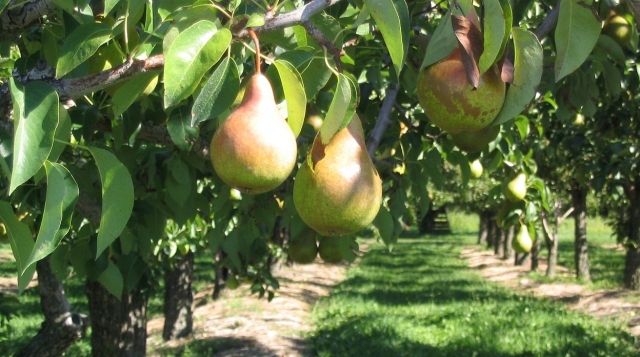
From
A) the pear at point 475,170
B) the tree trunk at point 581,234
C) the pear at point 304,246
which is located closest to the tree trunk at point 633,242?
the tree trunk at point 581,234

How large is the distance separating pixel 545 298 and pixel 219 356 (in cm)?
578

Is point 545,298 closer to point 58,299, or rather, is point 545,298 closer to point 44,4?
point 58,299

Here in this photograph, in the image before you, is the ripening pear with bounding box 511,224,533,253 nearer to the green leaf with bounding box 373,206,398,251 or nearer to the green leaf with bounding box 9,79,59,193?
the green leaf with bounding box 373,206,398,251

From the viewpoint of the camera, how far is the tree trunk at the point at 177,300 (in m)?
8.63

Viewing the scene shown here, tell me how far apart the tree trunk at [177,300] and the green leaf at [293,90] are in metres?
7.82

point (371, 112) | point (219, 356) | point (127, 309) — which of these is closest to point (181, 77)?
point (371, 112)

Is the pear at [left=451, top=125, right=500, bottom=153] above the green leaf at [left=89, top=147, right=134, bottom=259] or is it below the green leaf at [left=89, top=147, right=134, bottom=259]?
above

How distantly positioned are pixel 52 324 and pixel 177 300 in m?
4.69

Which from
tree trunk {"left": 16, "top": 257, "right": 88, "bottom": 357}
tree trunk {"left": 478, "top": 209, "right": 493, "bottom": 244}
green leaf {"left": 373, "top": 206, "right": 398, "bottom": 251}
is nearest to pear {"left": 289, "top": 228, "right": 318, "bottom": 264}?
green leaf {"left": 373, "top": 206, "right": 398, "bottom": 251}

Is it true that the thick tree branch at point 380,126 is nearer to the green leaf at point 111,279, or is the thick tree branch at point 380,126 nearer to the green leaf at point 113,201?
the green leaf at point 113,201

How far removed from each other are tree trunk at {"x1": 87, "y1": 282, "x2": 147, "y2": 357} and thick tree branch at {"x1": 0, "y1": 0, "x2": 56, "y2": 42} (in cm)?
335

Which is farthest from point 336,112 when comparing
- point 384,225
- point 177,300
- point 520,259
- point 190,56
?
point 520,259

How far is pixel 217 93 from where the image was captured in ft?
3.19

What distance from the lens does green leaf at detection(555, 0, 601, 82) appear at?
1.02 m
